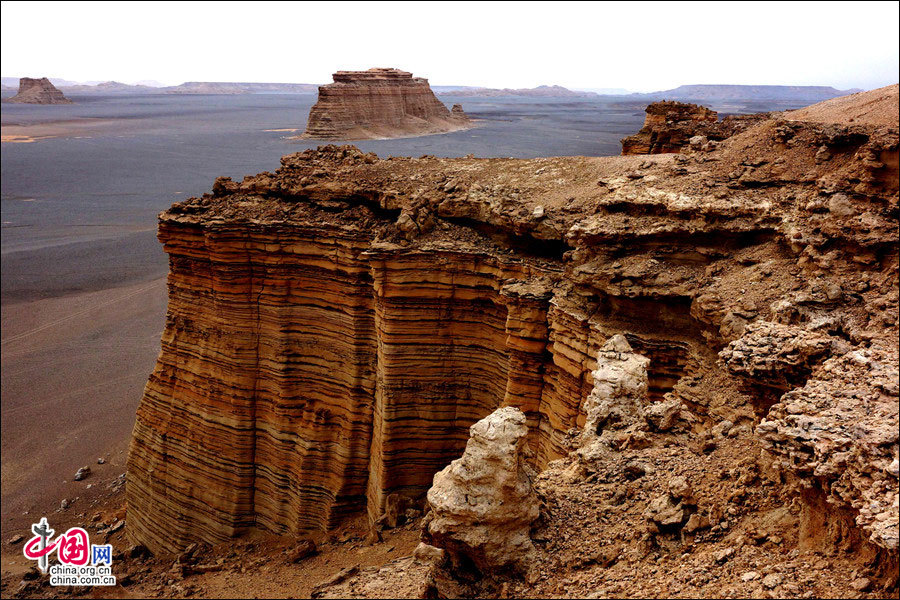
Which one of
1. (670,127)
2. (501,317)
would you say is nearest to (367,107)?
(670,127)

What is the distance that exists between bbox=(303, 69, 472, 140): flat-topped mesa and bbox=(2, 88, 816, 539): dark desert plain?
12.0 feet

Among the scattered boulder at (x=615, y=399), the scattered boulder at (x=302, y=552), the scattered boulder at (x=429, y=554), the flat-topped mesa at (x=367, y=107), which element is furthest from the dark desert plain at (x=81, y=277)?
the scattered boulder at (x=615, y=399)

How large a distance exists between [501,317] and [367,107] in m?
68.6

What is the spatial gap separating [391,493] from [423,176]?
7.61m

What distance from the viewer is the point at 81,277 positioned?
128 feet

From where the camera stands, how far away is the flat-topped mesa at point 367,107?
76.6 metres

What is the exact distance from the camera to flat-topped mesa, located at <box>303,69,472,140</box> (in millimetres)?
76625

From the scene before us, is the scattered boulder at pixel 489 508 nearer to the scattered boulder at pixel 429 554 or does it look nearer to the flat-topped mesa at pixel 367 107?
the scattered boulder at pixel 429 554

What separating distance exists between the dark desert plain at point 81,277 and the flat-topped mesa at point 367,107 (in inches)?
144

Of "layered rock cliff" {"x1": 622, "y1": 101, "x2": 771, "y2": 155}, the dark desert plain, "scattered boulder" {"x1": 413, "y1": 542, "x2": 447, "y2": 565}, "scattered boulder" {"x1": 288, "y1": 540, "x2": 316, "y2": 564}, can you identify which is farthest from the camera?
"layered rock cliff" {"x1": 622, "y1": 101, "x2": 771, "y2": 155}

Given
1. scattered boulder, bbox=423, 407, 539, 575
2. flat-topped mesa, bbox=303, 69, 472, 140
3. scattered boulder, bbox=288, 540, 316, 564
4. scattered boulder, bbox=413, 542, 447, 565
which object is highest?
flat-topped mesa, bbox=303, 69, 472, 140

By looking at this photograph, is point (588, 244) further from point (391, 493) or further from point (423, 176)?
point (391, 493)

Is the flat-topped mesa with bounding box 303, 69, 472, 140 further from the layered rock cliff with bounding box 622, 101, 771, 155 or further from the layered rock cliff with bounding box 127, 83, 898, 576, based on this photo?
the layered rock cliff with bounding box 127, 83, 898, 576

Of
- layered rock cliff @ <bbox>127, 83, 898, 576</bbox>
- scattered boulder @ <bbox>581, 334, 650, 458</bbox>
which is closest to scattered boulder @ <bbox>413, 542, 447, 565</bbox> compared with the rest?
scattered boulder @ <bbox>581, 334, 650, 458</bbox>
